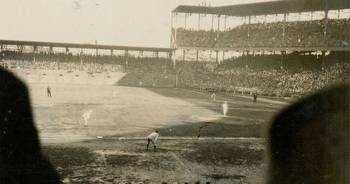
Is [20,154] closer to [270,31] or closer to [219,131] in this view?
[219,131]

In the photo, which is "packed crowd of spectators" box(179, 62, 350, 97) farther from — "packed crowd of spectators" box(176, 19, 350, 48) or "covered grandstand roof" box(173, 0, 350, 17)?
"covered grandstand roof" box(173, 0, 350, 17)

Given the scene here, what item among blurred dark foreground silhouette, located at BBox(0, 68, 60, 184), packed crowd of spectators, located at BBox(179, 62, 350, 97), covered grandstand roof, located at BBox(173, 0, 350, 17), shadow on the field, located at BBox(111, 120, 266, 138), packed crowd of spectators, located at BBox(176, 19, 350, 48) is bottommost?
shadow on the field, located at BBox(111, 120, 266, 138)

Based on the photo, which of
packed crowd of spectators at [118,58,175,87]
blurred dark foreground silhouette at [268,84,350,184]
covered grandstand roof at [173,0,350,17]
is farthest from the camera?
packed crowd of spectators at [118,58,175,87]

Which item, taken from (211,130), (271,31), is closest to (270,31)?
(271,31)

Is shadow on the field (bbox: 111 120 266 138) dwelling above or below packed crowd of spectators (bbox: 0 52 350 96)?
below

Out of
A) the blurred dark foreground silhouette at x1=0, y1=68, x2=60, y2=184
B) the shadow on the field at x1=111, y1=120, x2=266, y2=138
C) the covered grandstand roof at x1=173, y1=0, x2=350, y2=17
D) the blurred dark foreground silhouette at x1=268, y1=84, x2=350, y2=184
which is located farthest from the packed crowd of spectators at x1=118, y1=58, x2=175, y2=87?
the blurred dark foreground silhouette at x1=0, y1=68, x2=60, y2=184

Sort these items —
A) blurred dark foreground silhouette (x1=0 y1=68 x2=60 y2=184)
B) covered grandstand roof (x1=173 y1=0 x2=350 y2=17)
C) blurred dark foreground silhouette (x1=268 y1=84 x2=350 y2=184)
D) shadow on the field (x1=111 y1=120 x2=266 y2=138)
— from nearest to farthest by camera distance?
1. blurred dark foreground silhouette (x1=0 y1=68 x2=60 y2=184)
2. blurred dark foreground silhouette (x1=268 y1=84 x2=350 y2=184)
3. shadow on the field (x1=111 y1=120 x2=266 y2=138)
4. covered grandstand roof (x1=173 y1=0 x2=350 y2=17)

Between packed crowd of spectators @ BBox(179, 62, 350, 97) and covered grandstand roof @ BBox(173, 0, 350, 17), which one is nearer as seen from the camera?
packed crowd of spectators @ BBox(179, 62, 350, 97)
